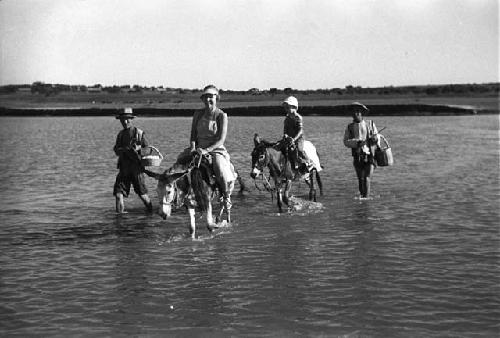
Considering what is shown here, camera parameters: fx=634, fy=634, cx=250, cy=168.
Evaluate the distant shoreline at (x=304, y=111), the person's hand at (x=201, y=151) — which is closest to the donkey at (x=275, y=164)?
the person's hand at (x=201, y=151)

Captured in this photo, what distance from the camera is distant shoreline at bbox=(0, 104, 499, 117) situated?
107 m

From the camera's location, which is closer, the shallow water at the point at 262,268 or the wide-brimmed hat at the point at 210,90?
the shallow water at the point at 262,268

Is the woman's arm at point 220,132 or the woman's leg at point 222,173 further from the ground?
the woman's arm at point 220,132

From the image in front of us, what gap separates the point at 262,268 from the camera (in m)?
10.5

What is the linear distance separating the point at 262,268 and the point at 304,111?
11760 centimetres

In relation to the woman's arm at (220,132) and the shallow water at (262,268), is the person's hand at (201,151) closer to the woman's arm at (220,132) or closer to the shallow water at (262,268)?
the woman's arm at (220,132)

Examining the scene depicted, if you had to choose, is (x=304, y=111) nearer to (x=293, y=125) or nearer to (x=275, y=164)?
(x=293, y=125)

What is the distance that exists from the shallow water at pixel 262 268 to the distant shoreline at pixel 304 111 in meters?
89.8

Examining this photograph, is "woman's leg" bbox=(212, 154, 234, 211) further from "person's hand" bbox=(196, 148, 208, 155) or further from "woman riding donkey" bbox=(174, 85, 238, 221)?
"person's hand" bbox=(196, 148, 208, 155)

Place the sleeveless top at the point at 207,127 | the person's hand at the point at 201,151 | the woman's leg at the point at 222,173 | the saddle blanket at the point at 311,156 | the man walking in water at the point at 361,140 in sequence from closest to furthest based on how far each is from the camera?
the person's hand at the point at 201,151 → the sleeveless top at the point at 207,127 → the woman's leg at the point at 222,173 → the saddle blanket at the point at 311,156 → the man walking in water at the point at 361,140

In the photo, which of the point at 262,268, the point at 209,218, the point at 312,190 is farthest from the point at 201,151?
the point at 312,190

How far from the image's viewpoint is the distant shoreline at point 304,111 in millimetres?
106762

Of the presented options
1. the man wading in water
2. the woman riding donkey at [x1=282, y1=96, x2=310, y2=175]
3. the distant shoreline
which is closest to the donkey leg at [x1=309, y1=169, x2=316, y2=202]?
the woman riding donkey at [x1=282, y1=96, x2=310, y2=175]

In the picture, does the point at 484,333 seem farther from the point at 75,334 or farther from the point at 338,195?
the point at 338,195
